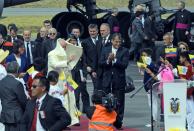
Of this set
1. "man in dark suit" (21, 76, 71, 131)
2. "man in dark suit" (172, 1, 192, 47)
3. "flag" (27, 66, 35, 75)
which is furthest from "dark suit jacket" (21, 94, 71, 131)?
"man in dark suit" (172, 1, 192, 47)

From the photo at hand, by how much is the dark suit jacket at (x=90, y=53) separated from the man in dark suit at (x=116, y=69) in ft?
2.51

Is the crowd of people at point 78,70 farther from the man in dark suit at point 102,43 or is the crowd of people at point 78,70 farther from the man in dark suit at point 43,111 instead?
the man in dark suit at point 43,111

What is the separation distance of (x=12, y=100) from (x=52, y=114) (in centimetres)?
146

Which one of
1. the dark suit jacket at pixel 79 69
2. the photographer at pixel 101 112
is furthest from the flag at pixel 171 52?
the photographer at pixel 101 112

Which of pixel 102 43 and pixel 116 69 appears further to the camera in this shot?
pixel 102 43

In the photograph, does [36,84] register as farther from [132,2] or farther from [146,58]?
[132,2]

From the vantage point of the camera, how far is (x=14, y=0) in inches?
1221

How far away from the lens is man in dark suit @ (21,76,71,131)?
11.9 metres

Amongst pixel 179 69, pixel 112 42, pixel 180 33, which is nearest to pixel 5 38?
pixel 112 42

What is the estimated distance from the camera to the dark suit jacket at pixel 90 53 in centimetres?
1855

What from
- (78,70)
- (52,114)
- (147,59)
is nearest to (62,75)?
(147,59)

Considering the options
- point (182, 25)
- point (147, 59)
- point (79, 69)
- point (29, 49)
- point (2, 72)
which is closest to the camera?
point (2, 72)

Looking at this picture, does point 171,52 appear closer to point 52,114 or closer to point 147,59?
point 147,59

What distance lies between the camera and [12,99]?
43.4 ft
